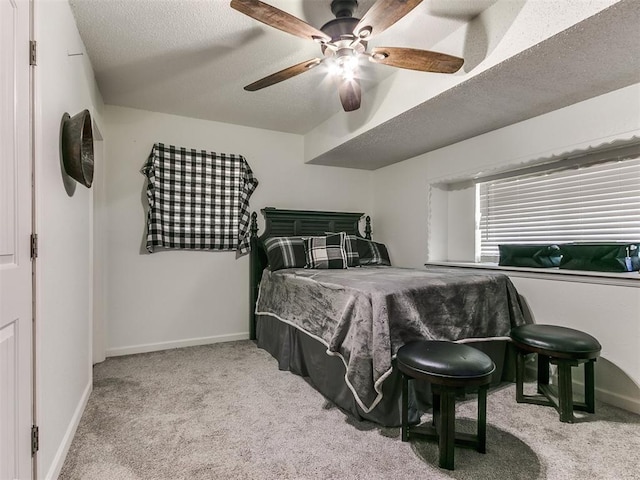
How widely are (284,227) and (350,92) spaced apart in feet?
6.32

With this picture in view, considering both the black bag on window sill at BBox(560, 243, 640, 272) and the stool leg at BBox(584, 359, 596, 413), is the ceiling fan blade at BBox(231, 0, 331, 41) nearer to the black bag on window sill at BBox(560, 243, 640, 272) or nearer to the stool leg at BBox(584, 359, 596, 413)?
the black bag on window sill at BBox(560, 243, 640, 272)

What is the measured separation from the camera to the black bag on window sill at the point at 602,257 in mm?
2213

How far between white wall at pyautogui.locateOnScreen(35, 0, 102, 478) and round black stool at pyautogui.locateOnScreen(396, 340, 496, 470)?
1.60 metres

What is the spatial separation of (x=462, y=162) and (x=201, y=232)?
105 inches

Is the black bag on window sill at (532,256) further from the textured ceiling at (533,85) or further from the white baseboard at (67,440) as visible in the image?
the white baseboard at (67,440)

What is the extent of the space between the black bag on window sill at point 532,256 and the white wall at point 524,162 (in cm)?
19

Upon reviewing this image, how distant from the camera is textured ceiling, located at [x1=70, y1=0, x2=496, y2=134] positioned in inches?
74.1

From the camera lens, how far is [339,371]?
7.06 ft

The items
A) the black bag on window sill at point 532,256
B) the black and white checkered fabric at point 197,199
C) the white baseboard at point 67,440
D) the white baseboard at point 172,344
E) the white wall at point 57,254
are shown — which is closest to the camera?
the white wall at point 57,254

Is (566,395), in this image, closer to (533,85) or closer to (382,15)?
(533,85)

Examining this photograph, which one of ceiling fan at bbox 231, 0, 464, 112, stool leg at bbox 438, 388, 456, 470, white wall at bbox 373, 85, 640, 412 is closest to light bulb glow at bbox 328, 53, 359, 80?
ceiling fan at bbox 231, 0, 464, 112

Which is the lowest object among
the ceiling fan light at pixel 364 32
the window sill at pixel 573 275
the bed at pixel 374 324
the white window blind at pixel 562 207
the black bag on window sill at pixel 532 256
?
the bed at pixel 374 324

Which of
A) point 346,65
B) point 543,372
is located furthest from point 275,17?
point 543,372

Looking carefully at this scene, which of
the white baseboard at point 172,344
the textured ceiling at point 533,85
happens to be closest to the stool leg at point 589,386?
the textured ceiling at point 533,85
